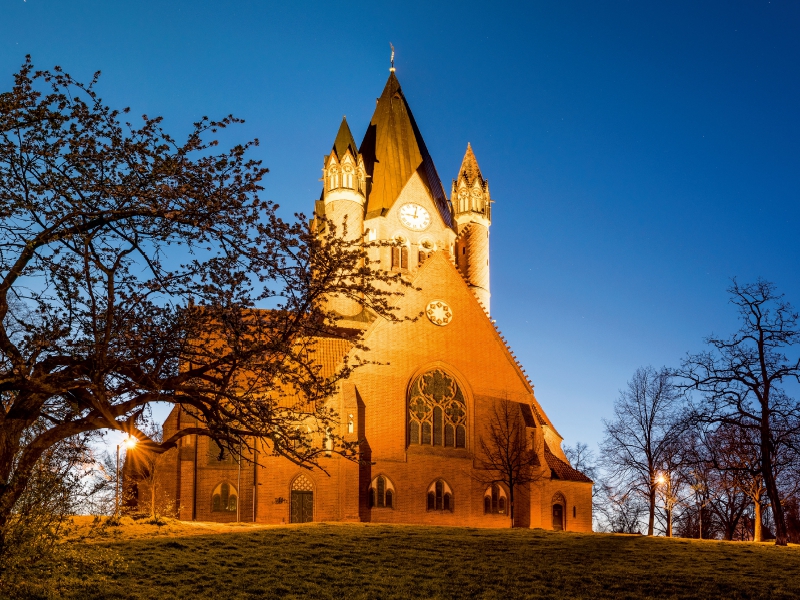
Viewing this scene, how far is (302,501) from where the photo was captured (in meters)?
41.8

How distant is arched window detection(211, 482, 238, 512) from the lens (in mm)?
42188

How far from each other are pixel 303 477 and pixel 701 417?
19.8 meters

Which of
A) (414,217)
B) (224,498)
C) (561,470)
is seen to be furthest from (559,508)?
(414,217)

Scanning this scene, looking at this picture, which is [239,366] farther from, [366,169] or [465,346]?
[366,169]

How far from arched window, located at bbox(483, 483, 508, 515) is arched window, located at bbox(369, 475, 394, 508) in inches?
202

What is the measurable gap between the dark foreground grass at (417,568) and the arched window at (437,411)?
13.6 metres

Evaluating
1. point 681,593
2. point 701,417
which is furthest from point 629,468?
point 681,593

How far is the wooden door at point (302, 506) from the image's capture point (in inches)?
1635

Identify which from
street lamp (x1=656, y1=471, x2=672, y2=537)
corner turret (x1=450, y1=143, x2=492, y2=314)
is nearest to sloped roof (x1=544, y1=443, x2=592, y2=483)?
street lamp (x1=656, y1=471, x2=672, y2=537)

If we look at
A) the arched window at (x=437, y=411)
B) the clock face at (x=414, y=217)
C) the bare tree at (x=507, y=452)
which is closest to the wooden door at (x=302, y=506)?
the arched window at (x=437, y=411)

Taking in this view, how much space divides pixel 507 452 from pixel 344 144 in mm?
25777

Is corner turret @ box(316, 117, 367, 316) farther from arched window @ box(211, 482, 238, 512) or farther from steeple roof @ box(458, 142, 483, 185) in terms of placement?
arched window @ box(211, 482, 238, 512)

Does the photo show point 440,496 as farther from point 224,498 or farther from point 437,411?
point 224,498

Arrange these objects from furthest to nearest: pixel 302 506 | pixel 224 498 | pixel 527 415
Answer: pixel 527 415
pixel 224 498
pixel 302 506
